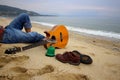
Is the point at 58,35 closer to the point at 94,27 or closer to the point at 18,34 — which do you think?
the point at 18,34

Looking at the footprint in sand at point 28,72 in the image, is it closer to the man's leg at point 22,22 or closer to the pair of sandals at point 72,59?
the pair of sandals at point 72,59

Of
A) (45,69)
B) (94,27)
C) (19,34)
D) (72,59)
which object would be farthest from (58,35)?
(94,27)

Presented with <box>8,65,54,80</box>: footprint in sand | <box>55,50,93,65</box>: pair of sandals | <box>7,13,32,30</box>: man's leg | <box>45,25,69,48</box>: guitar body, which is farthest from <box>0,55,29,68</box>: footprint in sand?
<box>7,13,32,30</box>: man's leg

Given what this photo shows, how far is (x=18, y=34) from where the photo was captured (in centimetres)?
377

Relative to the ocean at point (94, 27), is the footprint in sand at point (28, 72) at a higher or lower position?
higher

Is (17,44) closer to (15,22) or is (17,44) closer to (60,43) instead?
(15,22)

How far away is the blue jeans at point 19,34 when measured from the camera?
147 inches

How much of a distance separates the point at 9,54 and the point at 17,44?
0.80m

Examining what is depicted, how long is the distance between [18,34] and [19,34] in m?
0.03

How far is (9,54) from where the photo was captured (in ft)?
10.1

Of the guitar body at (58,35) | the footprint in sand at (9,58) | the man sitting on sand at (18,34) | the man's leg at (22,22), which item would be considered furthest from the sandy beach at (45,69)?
the man's leg at (22,22)

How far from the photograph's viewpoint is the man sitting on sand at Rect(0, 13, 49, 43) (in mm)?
3713

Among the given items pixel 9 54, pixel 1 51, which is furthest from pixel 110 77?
pixel 1 51

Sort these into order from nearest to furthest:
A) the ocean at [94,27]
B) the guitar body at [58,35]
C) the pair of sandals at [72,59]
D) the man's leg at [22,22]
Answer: the pair of sandals at [72,59] < the guitar body at [58,35] < the man's leg at [22,22] < the ocean at [94,27]
